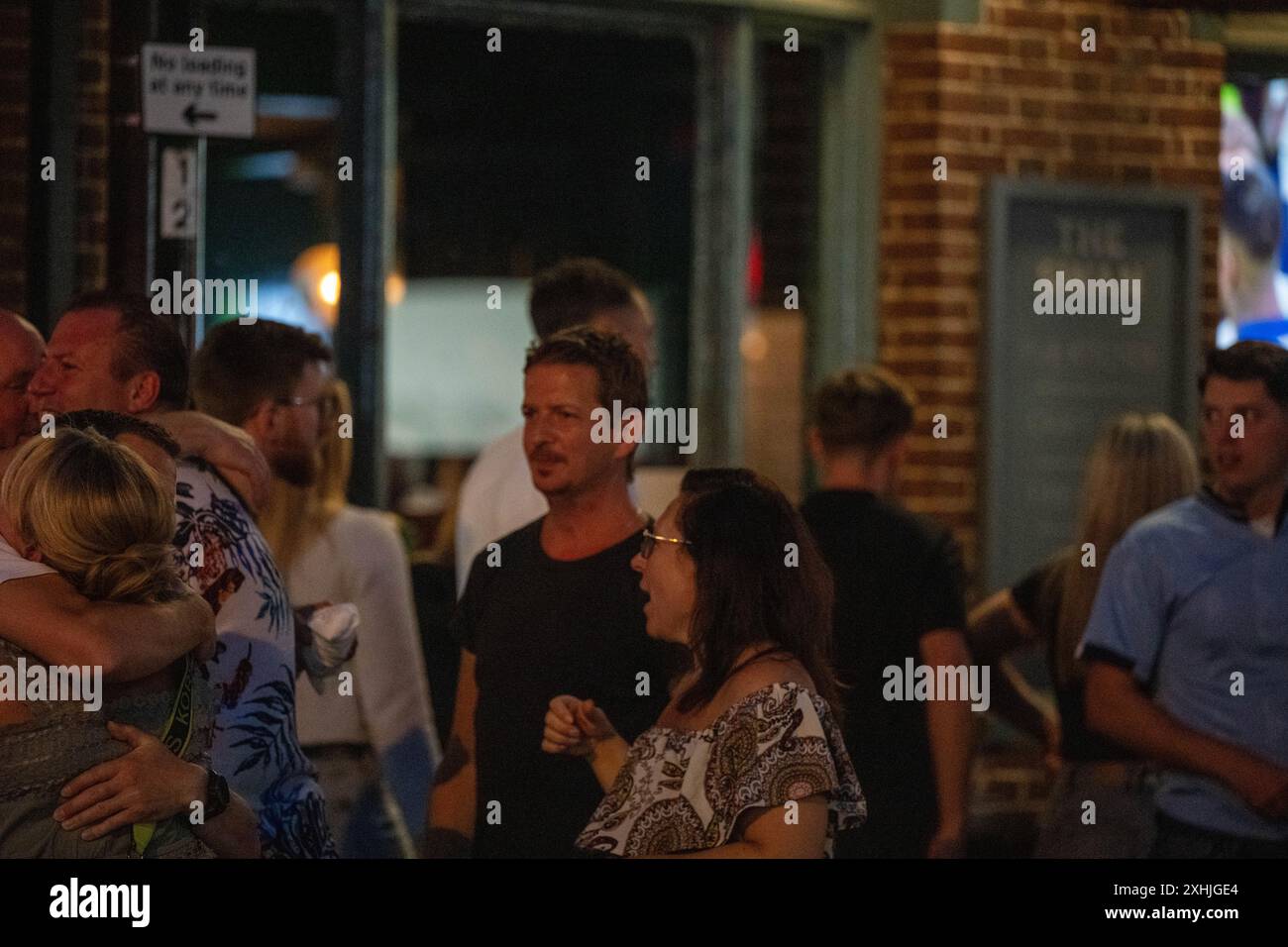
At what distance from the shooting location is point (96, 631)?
3.39 meters

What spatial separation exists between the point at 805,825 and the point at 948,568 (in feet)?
6.61

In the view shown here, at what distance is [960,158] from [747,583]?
4415mm

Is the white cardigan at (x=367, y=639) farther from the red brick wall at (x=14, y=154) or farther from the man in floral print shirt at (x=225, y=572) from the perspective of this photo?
the red brick wall at (x=14, y=154)

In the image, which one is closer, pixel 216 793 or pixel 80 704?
pixel 80 704

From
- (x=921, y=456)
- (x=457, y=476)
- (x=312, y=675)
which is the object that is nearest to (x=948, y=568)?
(x=312, y=675)

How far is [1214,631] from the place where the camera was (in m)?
4.93

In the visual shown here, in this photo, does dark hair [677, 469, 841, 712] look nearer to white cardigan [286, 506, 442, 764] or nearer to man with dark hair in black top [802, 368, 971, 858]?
man with dark hair in black top [802, 368, 971, 858]

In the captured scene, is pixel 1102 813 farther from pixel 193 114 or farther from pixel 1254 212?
pixel 1254 212

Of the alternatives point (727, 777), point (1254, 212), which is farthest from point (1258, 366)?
point (1254, 212)

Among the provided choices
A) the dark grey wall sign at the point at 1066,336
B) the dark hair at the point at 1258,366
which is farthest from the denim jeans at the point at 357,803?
the dark grey wall sign at the point at 1066,336

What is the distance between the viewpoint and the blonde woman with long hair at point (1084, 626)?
5281mm

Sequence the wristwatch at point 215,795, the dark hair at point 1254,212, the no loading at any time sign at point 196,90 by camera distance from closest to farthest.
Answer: the wristwatch at point 215,795 < the no loading at any time sign at point 196,90 < the dark hair at point 1254,212
